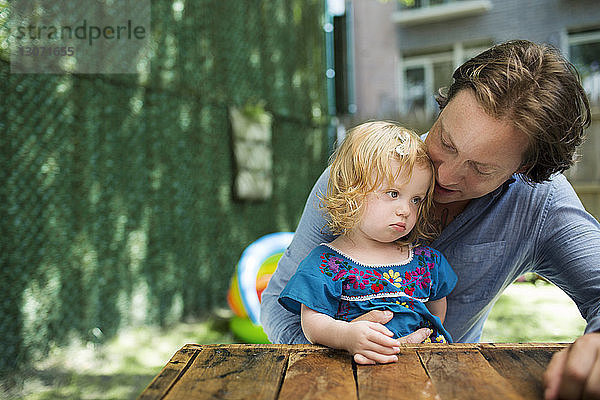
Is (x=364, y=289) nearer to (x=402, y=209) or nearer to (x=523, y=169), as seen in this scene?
(x=402, y=209)

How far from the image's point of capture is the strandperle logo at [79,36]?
11.0 ft

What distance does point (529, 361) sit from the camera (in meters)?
1.22

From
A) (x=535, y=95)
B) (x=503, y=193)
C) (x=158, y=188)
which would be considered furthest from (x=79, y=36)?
(x=535, y=95)

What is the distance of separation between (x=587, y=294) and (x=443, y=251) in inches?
15.6

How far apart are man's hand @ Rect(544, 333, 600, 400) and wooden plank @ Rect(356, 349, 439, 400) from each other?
20 centimetres

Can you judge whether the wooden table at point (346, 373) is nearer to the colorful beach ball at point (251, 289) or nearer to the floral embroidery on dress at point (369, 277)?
the floral embroidery on dress at point (369, 277)

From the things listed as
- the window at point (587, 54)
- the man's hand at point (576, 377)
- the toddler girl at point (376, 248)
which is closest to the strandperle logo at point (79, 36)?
the toddler girl at point (376, 248)

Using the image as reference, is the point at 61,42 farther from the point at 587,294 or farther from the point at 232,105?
the point at 587,294

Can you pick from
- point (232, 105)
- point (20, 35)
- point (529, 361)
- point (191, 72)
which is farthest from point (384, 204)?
point (232, 105)

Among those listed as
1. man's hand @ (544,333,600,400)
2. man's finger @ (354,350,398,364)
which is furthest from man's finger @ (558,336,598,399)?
man's finger @ (354,350,398,364)

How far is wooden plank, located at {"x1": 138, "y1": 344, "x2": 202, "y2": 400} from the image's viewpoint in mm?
1041

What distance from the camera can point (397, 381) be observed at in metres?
1.11

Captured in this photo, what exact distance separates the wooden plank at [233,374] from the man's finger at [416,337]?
1.11 feet

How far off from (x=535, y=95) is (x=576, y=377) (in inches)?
27.5
